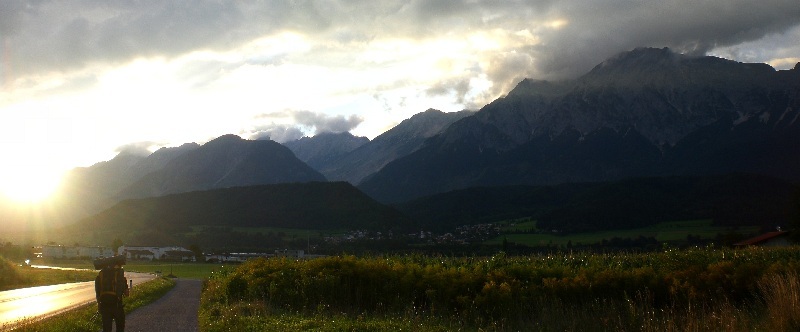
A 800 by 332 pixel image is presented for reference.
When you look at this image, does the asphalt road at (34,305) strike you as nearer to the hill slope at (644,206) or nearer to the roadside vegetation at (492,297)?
the roadside vegetation at (492,297)

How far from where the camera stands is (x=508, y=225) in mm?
140500

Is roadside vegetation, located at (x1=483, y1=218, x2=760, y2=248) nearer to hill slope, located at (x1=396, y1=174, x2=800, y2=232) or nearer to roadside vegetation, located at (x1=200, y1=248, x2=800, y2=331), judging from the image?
hill slope, located at (x1=396, y1=174, x2=800, y2=232)

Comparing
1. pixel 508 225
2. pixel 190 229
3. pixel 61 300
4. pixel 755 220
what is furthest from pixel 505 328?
pixel 190 229

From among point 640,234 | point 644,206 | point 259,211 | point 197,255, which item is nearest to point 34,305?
point 197,255

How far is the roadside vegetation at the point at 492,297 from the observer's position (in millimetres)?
17406

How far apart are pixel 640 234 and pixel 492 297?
93.7 metres

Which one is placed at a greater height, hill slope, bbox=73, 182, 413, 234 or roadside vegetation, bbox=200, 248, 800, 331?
hill slope, bbox=73, 182, 413, 234

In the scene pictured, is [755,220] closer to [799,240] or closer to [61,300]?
[799,240]

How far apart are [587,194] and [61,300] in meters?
145

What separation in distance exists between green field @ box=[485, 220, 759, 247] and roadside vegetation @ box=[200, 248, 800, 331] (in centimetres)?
7224

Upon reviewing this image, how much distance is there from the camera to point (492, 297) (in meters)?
21.1

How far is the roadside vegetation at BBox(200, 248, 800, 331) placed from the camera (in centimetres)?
1741

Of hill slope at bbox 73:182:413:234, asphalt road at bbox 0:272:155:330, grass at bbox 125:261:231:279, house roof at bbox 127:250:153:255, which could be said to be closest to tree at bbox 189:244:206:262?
grass at bbox 125:261:231:279

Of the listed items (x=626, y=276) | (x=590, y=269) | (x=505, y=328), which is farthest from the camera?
(x=590, y=269)
